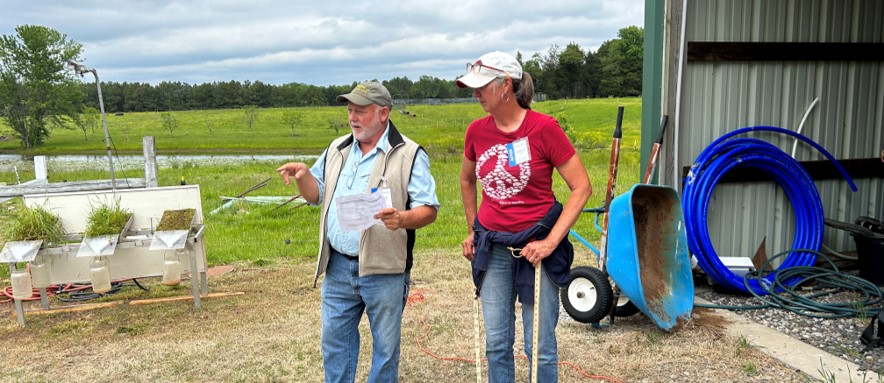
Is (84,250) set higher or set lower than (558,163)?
lower

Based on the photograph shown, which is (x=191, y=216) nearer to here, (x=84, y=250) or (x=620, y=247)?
(x=84, y=250)

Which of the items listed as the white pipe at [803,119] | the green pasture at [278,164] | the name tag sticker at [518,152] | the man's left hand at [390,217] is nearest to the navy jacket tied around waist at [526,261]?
the name tag sticker at [518,152]

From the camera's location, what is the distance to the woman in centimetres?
271

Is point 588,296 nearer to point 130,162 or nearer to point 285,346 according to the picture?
point 285,346

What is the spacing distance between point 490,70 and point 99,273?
3.77 meters

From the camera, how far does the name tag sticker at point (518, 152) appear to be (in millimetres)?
2701

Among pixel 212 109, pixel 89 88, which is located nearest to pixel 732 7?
pixel 89 88

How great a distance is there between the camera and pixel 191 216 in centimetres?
536

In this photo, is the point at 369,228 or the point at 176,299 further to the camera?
the point at 176,299

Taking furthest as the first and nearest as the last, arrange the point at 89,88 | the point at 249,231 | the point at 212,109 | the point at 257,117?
the point at 212,109 < the point at 257,117 < the point at 89,88 < the point at 249,231

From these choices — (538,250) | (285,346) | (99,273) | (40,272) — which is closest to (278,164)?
(40,272)

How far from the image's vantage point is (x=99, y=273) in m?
4.98

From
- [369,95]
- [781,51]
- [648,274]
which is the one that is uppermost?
[781,51]

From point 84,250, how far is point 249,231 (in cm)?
411
